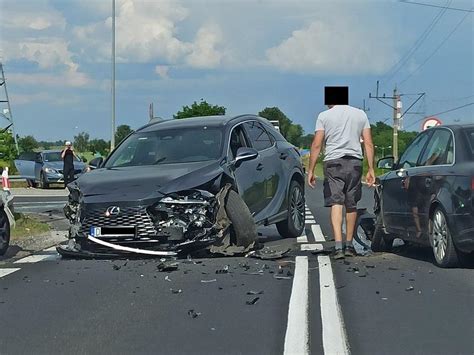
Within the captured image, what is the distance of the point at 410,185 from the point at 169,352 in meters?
4.76

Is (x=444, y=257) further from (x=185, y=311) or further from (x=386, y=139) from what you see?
(x=386, y=139)

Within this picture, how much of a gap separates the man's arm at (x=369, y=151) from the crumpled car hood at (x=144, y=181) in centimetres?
180

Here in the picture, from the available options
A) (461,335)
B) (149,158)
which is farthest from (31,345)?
(149,158)

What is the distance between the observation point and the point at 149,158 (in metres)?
11.2

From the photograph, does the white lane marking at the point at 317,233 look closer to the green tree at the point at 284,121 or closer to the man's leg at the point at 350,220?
the man's leg at the point at 350,220

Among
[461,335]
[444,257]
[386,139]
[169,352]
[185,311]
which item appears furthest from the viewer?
[386,139]

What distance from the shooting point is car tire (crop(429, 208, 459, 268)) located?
864 centimetres

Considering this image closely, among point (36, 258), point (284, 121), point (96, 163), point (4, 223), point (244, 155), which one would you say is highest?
point (284, 121)

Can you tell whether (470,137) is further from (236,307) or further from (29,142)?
(29,142)

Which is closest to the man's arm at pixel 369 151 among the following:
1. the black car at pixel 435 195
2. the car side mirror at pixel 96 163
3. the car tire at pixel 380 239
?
the black car at pixel 435 195

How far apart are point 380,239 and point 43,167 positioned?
25.7m

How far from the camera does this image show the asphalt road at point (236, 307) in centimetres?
574

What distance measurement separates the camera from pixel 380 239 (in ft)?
34.8

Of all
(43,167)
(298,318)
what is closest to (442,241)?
(298,318)
